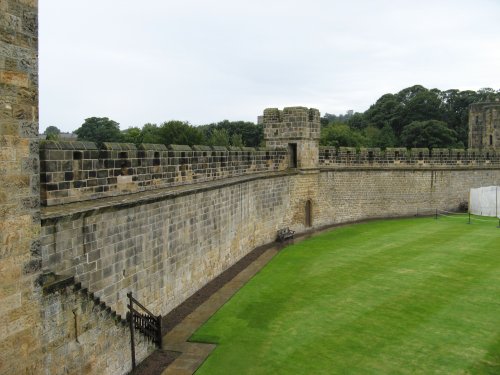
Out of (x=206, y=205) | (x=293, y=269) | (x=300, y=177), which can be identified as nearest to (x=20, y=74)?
(x=206, y=205)

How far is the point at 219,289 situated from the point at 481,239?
1031 centimetres

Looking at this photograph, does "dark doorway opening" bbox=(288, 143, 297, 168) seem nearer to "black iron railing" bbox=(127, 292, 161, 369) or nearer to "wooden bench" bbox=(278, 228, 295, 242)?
"wooden bench" bbox=(278, 228, 295, 242)

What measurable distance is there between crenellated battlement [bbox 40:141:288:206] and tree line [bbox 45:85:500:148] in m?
33.5

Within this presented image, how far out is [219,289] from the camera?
1216 cm

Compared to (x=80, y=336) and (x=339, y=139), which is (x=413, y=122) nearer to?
(x=339, y=139)

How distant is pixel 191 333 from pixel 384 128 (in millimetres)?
49528

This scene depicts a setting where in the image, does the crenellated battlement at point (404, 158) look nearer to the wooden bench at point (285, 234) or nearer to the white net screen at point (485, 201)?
the white net screen at point (485, 201)

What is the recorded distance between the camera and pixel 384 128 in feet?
181

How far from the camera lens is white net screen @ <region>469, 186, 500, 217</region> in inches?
915

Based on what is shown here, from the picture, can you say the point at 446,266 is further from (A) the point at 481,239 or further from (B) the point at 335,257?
(A) the point at 481,239

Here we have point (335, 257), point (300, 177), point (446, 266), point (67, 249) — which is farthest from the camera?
point (300, 177)

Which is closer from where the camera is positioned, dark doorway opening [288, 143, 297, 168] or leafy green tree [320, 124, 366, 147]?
dark doorway opening [288, 143, 297, 168]

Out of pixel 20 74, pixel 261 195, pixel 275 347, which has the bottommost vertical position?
pixel 275 347

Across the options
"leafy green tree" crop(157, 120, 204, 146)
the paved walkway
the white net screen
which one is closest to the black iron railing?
A: the paved walkway
